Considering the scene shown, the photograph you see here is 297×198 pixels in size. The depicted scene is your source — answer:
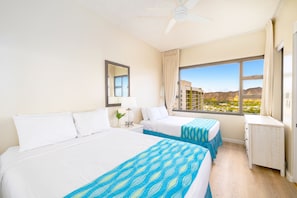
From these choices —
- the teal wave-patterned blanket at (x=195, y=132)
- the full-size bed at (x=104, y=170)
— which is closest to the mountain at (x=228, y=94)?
the teal wave-patterned blanket at (x=195, y=132)

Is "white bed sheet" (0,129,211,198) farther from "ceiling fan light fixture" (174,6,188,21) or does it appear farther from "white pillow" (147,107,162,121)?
"ceiling fan light fixture" (174,6,188,21)

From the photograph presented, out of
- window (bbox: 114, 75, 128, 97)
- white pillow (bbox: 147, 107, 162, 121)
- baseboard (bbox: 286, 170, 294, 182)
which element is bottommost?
baseboard (bbox: 286, 170, 294, 182)

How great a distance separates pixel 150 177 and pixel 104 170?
→ 40 cm

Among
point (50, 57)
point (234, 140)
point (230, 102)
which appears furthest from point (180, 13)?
point (234, 140)

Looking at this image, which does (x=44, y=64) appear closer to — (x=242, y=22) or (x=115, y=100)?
(x=115, y=100)

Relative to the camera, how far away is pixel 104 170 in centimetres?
107

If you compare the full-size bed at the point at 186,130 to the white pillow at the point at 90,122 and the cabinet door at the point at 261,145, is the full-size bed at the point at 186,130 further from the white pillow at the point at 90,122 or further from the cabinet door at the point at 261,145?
the white pillow at the point at 90,122

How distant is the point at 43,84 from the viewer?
1812 mm

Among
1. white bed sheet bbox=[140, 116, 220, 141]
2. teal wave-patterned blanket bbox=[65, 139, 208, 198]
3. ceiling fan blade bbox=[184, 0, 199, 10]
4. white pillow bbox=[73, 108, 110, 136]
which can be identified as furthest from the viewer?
white bed sheet bbox=[140, 116, 220, 141]

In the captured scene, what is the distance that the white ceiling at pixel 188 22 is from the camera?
2.13 m

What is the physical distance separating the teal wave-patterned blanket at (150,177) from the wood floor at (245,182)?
2.75 feet

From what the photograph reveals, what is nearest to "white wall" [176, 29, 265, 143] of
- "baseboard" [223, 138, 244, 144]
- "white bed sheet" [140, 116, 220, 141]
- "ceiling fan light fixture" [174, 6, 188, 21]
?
"baseboard" [223, 138, 244, 144]

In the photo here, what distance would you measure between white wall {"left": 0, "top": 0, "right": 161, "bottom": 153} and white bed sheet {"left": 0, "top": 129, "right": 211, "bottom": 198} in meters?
0.63

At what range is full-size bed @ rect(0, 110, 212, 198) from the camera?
0.84 meters
